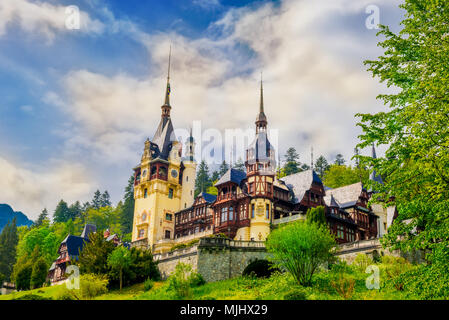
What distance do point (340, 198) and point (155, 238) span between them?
81.9 ft

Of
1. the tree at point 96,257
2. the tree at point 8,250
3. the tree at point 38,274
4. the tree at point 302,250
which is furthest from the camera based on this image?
the tree at point 8,250

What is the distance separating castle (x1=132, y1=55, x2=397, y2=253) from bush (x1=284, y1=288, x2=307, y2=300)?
61.3 feet

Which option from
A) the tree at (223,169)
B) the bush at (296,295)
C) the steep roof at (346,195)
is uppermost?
the tree at (223,169)

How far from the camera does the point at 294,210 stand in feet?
178

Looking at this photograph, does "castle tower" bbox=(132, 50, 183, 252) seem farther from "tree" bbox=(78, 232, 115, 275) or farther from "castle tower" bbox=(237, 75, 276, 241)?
"tree" bbox=(78, 232, 115, 275)

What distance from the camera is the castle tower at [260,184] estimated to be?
51.1 metres

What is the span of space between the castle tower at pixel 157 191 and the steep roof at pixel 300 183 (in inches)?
700

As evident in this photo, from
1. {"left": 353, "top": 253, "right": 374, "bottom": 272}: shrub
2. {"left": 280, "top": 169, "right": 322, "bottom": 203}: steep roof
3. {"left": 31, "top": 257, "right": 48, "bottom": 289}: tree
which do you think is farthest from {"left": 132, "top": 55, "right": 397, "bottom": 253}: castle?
{"left": 31, "top": 257, "right": 48, "bottom": 289}: tree

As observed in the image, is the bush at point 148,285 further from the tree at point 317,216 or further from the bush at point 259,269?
the tree at point 317,216

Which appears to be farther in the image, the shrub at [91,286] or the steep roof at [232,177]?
the steep roof at [232,177]

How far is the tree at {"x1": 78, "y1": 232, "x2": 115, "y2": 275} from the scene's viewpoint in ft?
139

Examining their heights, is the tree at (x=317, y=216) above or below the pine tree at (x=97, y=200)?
below

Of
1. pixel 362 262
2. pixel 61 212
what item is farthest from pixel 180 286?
pixel 61 212

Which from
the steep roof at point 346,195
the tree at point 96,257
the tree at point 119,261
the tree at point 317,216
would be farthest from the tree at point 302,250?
the steep roof at point 346,195
